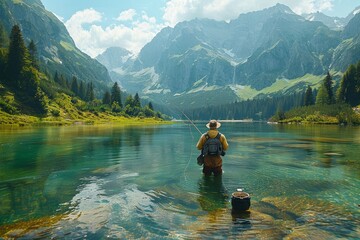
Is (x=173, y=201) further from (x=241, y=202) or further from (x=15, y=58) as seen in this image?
(x=15, y=58)

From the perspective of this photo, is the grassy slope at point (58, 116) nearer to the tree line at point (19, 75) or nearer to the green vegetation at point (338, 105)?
the tree line at point (19, 75)

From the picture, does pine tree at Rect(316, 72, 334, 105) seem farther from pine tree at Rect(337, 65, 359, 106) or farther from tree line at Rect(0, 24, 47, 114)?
tree line at Rect(0, 24, 47, 114)

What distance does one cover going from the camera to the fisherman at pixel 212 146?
72.0ft

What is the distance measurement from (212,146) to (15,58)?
135 metres

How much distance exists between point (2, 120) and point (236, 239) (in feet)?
352

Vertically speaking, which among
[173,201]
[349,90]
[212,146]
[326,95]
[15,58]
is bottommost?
[173,201]

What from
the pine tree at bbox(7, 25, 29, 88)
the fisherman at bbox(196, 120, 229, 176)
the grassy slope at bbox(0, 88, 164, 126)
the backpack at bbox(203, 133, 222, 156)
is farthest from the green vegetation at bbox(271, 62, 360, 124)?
the pine tree at bbox(7, 25, 29, 88)

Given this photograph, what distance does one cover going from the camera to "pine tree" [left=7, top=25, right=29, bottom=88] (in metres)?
132

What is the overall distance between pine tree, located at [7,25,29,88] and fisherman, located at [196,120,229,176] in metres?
132

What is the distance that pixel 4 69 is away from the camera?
131 metres

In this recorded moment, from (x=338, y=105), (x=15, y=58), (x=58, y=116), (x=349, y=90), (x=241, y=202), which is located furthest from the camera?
(x=349, y=90)

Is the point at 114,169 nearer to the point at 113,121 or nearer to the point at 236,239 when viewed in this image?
the point at 236,239

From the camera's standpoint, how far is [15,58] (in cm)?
13188

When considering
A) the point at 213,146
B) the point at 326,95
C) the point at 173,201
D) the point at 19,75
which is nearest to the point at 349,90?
the point at 326,95
